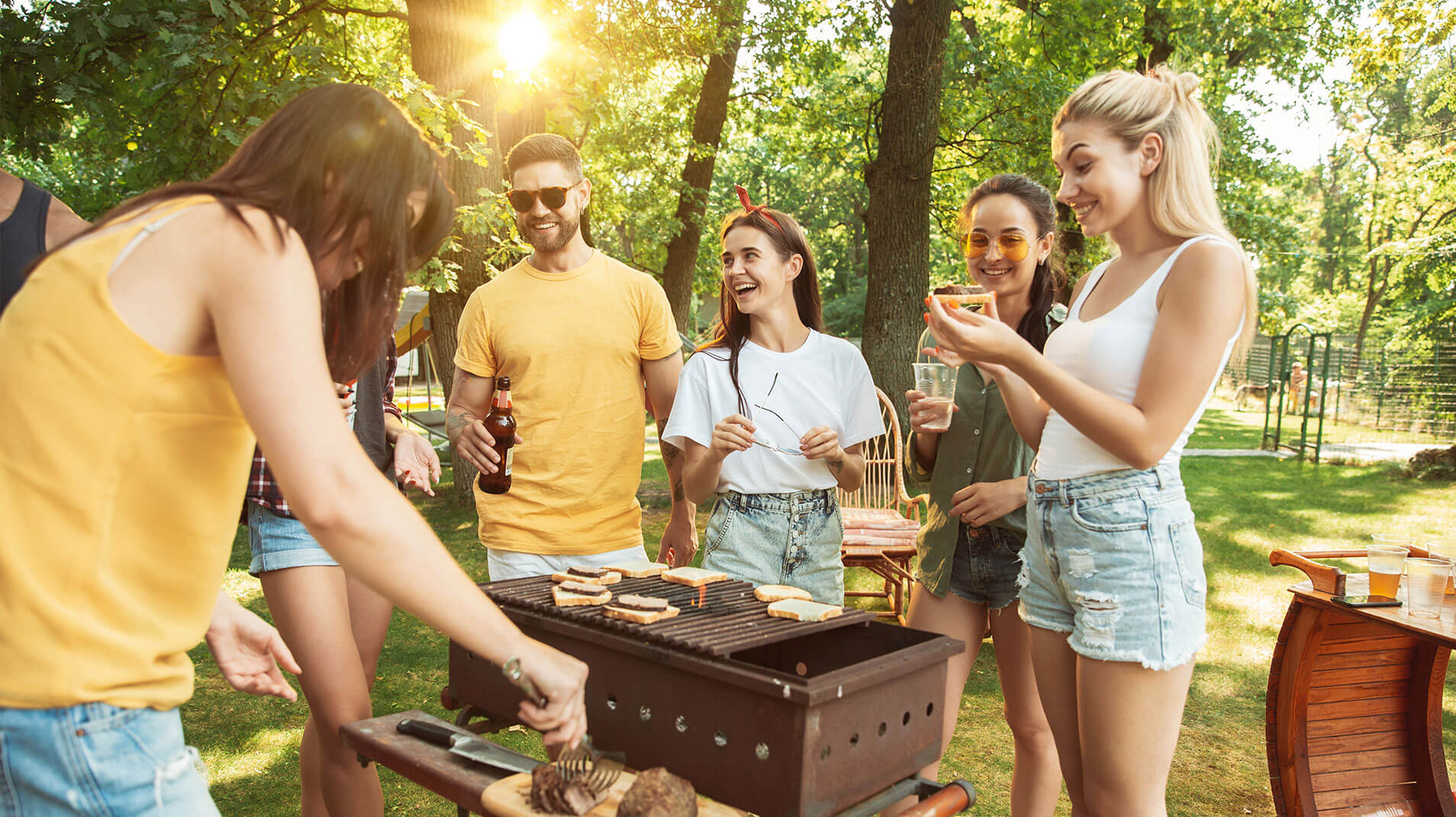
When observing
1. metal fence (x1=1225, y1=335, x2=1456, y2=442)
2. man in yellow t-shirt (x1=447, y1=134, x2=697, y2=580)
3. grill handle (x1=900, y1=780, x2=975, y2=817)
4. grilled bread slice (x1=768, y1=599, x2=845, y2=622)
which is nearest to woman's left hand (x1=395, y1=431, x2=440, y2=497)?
man in yellow t-shirt (x1=447, y1=134, x2=697, y2=580)

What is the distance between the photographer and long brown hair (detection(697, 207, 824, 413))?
3209 millimetres

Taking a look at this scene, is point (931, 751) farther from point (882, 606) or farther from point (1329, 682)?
point (882, 606)

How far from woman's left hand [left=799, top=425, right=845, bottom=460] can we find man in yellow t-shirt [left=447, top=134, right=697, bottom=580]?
0.80m

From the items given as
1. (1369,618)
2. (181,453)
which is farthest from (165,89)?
(1369,618)

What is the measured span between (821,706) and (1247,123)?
18.9 meters

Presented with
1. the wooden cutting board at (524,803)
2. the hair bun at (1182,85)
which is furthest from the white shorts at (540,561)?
the hair bun at (1182,85)

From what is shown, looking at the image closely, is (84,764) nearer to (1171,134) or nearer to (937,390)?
(937,390)

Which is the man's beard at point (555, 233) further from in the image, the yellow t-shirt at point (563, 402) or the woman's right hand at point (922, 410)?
the woman's right hand at point (922, 410)

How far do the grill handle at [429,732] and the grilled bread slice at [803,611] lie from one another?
0.79 m

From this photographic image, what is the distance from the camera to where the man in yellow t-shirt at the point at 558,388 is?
11.3 ft

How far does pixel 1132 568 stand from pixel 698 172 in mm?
12430

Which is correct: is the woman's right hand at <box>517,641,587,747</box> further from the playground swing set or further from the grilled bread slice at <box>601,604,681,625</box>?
the playground swing set

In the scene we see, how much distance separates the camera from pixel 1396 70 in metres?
11.7

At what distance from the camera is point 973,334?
208 cm
